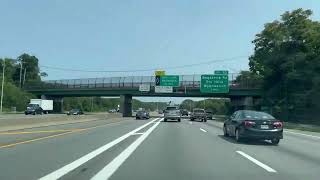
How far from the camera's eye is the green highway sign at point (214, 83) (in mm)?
76938

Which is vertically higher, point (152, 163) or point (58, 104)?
point (58, 104)

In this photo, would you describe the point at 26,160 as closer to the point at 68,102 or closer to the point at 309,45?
the point at 309,45

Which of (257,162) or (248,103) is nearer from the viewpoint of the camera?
(257,162)

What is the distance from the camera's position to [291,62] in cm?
7006

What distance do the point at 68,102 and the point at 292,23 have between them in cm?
9582

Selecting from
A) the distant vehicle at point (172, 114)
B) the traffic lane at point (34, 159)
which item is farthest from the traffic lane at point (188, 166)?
the distant vehicle at point (172, 114)

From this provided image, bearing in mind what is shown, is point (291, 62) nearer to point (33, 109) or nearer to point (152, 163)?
point (33, 109)

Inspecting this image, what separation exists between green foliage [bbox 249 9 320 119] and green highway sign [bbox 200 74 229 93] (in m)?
6.51

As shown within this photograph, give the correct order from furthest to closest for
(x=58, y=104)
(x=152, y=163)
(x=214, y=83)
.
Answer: (x=58, y=104) < (x=214, y=83) < (x=152, y=163)

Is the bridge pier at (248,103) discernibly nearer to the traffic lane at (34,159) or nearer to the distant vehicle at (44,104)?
the distant vehicle at (44,104)

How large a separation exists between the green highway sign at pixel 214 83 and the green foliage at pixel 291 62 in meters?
6.51

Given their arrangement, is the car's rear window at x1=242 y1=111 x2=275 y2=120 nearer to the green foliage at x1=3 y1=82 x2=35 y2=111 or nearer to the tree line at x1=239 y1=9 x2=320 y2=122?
the tree line at x1=239 y1=9 x2=320 y2=122

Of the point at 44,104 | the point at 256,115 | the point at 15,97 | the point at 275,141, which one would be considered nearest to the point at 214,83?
the point at 44,104

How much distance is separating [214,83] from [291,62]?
1217cm
